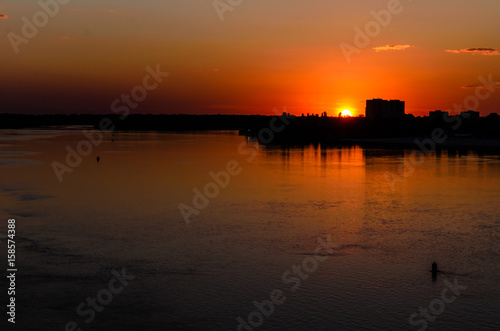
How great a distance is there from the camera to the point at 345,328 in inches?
577

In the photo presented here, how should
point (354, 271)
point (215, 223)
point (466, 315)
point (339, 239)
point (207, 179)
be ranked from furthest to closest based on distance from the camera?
point (207, 179), point (215, 223), point (339, 239), point (354, 271), point (466, 315)

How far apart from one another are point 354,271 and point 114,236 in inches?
452

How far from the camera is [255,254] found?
22.0 metres

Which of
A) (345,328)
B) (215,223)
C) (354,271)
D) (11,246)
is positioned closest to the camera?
(345,328)

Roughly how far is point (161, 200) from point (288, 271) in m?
18.5

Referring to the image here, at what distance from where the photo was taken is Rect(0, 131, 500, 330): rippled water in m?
15.8

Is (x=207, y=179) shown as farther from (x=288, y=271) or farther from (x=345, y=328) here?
(x=345, y=328)

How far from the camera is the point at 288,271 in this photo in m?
19.7

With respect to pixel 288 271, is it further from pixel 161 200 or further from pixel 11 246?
pixel 161 200

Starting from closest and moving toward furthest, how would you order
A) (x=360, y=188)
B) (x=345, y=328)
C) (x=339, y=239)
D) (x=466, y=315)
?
(x=345, y=328) → (x=466, y=315) → (x=339, y=239) → (x=360, y=188)

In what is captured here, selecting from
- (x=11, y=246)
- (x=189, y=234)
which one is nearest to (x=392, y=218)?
(x=189, y=234)

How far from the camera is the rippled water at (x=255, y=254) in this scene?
1577 cm

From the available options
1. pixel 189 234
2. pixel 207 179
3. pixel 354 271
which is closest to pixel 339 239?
pixel 354 271

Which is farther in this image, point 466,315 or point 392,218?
point 392,218
